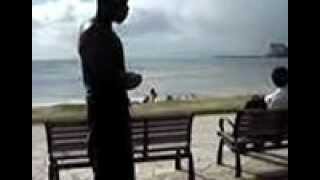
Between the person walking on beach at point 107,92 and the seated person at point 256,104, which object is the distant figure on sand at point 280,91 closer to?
the seated person at point 256,104

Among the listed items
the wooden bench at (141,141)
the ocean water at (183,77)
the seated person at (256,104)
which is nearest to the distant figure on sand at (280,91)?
the seated person at (256,104)

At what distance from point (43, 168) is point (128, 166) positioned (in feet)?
8.27

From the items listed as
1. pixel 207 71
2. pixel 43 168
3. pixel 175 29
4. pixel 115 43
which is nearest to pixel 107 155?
pixel 115 43

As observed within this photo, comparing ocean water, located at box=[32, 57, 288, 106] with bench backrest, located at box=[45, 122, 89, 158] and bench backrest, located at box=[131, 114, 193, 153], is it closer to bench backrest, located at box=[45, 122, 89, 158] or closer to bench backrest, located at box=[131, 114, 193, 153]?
bench backrest, located at box=[131, 114, 193, 153]

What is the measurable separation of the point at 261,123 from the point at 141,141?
931 mm

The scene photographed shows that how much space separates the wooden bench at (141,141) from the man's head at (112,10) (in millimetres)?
1557

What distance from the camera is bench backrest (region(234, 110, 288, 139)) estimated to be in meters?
5.14

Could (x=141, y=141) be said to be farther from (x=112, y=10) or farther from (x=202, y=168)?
(x=112, y=10)

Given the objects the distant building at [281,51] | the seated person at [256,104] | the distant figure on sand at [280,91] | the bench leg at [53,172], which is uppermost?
the distant building at [281,51]

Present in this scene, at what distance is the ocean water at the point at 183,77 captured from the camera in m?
13.1

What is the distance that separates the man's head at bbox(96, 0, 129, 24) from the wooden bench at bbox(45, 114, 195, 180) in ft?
5.11

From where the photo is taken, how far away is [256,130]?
5.20 m
